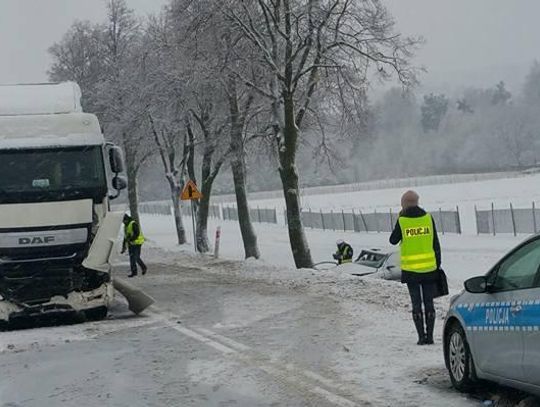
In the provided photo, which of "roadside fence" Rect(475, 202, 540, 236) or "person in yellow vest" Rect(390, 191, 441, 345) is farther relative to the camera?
"roadside fence" Rect(475, 202, 540, 236)

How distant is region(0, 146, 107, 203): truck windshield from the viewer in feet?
44.0

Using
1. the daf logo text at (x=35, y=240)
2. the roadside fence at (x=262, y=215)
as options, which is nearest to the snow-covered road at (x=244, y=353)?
the daf logo text at (x=35, y=240)

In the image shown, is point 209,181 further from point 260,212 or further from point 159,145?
point 260,212

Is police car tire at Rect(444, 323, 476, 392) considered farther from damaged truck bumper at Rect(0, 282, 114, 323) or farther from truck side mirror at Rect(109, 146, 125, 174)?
truck side mirror at Rect(109, 146, 125, 174)

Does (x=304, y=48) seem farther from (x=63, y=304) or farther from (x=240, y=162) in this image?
(x=63, y=304)

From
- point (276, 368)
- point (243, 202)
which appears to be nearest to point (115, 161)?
point (276, 368)

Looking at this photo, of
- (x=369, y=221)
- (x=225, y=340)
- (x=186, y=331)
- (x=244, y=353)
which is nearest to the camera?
(x=244, y=353)

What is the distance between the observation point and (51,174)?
13633 mm

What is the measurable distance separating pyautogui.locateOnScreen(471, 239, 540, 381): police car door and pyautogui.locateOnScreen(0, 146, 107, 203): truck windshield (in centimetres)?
816

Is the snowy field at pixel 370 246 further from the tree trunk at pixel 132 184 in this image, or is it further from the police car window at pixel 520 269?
the police car window at pixel 520 269

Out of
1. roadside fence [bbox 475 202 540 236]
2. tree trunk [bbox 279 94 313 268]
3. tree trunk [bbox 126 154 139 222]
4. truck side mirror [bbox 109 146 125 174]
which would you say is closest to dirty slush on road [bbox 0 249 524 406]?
truck side mirror [bbox 109 146 125 174]

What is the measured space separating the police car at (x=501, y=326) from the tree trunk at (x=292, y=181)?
48.3ft

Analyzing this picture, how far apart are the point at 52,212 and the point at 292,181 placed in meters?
10.0

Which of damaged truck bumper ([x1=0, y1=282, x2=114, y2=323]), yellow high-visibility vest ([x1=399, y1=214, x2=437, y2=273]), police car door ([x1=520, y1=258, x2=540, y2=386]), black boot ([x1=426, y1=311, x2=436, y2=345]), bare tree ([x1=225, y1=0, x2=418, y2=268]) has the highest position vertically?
bare tree ([x1=225, y1=0, x2=418, y2=268])
